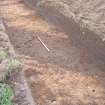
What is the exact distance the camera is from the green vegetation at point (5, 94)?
406cm

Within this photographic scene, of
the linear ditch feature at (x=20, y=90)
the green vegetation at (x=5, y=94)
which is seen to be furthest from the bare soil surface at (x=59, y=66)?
the green vegetation at (x=5, y=94)

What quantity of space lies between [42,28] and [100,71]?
3376mm

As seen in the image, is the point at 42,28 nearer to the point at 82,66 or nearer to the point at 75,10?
the point at 75,10

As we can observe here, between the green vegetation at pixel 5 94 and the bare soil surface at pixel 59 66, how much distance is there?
1330mm

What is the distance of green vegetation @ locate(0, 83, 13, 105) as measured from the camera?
4059 mm

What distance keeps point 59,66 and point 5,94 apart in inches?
114

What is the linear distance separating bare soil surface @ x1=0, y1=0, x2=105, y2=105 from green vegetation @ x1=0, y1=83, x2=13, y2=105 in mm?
1330

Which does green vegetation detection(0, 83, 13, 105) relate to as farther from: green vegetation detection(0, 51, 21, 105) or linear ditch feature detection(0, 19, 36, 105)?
linear ditch feature detection(0, 19, 36, 105)

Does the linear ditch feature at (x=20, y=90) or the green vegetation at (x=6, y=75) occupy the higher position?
the green vegetation at (x=6, y=75)

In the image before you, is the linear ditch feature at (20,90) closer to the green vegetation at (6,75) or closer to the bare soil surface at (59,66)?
the green vegetation at (6,75)

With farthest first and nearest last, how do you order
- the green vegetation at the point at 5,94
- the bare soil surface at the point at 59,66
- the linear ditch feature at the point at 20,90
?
1. the bare soil surface at the point at 59,66
2. the linear ditch feature at the point at 20,90
3. the green vegetation at the point at 5,94

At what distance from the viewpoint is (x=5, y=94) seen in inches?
164

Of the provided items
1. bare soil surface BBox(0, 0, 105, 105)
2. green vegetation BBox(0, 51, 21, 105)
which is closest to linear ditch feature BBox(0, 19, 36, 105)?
green vegetation BBox(0, 51, 21, 105)

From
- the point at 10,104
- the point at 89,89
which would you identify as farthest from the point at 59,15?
the point at 10,104
